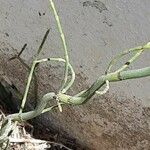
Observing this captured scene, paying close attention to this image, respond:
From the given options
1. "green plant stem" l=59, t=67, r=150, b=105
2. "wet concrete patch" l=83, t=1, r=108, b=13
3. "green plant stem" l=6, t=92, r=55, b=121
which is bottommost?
"green plant stem" l=6, t=92, r=55, b=121

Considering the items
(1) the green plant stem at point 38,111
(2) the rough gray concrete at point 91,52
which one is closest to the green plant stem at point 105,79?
(1) the green plant stem at point 38,111

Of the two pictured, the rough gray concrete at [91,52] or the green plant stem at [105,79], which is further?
the rough gray concrete at [91,52]

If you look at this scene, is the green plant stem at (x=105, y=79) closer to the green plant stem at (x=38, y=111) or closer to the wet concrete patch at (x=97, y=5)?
A: the green plant stem at (x=38, y=111)

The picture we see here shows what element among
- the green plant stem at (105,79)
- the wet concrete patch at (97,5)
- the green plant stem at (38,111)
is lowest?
the green plant stem at (38,111)

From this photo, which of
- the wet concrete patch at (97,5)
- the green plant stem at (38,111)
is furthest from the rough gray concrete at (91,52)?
the green plant stem at (38,111)

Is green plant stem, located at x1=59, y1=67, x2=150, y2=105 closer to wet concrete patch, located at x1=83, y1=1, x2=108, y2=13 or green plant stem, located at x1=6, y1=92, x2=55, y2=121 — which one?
green plant stem, located at x1=6, y1=92, x2=55, y2=121

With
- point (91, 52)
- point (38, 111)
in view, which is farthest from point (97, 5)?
point (38, 111)

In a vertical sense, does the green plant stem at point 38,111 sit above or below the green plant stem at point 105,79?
below

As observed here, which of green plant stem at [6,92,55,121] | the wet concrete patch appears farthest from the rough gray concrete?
green plant stem at [6,92,55,121]

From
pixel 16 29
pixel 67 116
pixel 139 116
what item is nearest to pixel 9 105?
pixel 67 116
